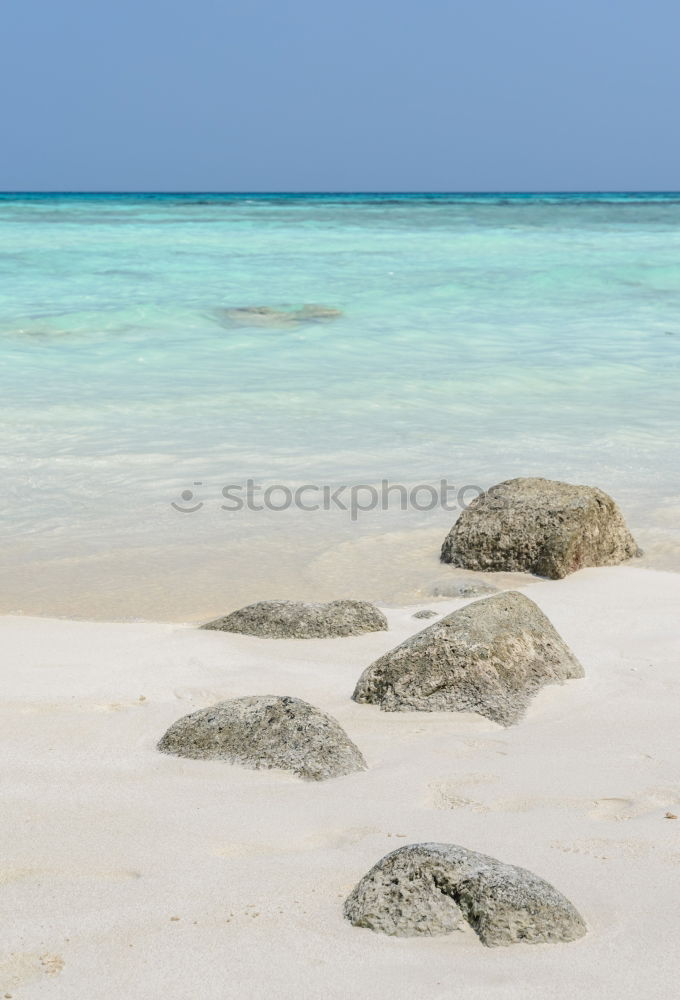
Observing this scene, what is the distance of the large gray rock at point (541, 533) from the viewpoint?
18.1 feet

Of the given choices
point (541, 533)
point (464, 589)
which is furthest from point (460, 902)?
point (541, 533)

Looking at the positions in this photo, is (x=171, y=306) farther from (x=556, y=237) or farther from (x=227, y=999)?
(x=556, y=237)

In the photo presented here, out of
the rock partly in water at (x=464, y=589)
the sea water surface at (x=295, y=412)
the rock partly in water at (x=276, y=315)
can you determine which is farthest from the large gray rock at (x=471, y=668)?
the rock partly in water at (x=276, y=315)

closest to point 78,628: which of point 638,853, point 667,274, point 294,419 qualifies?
point 638,853

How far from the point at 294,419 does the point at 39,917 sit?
7194 mm

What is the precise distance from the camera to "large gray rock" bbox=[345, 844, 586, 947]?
224 centimetres

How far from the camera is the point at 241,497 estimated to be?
6.99 m

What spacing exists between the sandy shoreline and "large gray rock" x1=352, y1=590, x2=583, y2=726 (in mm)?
73

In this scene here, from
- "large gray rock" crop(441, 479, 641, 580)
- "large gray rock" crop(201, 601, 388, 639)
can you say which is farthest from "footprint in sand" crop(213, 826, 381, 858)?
"large gray rock" crop(441, 479, 641, 580)

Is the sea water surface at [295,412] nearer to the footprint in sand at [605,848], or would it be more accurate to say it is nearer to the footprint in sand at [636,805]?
the footprint in sand at [636,805]

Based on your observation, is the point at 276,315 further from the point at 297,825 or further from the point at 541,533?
the point at 297,825

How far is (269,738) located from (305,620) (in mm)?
1246

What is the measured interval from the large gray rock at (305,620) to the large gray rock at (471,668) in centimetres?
65

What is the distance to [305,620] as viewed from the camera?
14.3 feet
